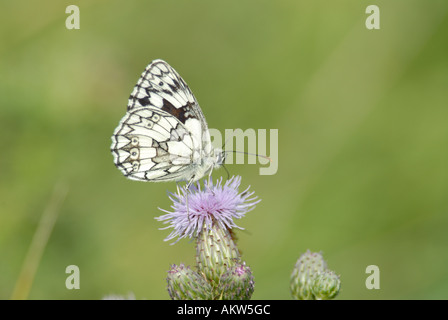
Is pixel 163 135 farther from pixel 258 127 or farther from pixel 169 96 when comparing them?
pixel 258 127

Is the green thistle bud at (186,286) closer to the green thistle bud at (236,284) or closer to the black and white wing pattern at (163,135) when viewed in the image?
the green thistle bud at (236,284)

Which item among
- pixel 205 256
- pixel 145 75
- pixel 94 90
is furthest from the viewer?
pixel 94 90

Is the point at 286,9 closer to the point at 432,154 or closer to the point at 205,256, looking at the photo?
the point at 432,154

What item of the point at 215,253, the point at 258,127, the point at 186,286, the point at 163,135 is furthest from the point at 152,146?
the point at 258,127

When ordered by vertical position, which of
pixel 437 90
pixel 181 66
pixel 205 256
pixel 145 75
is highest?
pixel 181 66

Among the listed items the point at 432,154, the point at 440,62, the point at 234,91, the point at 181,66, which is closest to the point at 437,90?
the point at 440,62

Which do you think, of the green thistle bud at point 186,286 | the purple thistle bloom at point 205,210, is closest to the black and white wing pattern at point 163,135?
the purple thistle bloom at point 205,210

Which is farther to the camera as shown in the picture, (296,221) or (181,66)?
(181,66)
